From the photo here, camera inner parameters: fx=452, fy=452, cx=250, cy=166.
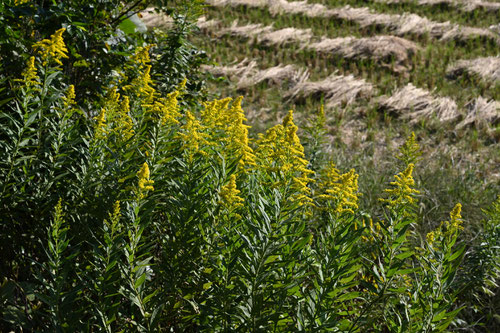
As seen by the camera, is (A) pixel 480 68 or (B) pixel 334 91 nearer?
(B) pixel 334 91

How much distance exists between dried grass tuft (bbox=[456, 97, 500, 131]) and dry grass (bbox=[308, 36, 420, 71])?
6.86ft

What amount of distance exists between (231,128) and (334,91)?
21.4 feet

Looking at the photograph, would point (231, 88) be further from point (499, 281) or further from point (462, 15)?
point (462, 15)

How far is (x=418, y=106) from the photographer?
7793 millimetres

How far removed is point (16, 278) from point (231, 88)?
6.48 m

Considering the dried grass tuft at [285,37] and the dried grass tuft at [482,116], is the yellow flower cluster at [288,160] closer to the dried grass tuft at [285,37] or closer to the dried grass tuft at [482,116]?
the dried grass tuft at [482,116]

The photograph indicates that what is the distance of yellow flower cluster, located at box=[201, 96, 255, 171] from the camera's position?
2.20 m

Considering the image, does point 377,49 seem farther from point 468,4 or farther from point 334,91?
point 468,4

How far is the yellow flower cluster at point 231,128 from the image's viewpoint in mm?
2203

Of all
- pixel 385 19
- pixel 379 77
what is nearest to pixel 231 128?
pixel 379 77

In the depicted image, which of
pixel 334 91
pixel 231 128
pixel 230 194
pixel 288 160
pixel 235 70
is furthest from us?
pixel 235 70

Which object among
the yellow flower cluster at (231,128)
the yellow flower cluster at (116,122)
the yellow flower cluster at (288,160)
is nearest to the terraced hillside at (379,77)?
the yellow flower cluster at (231,128)

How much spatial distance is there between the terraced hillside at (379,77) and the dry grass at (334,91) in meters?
0.02

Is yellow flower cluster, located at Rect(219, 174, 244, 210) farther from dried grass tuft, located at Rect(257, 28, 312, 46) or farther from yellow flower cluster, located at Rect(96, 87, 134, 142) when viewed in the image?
dried grass tuft, located at Rect(257, 28, 312, 46)
